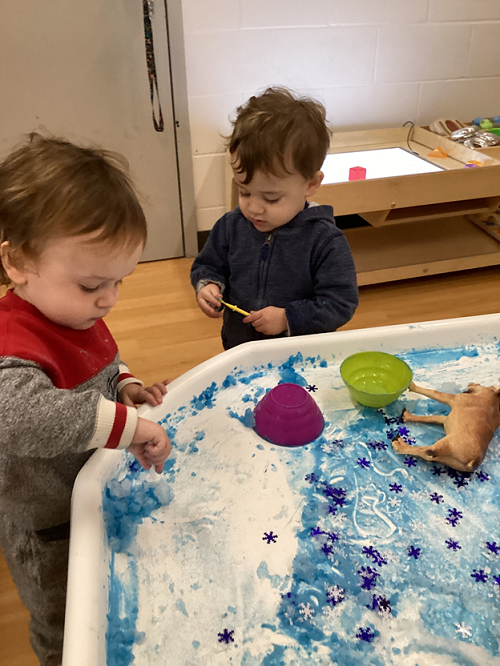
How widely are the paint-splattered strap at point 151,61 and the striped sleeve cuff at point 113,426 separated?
1.85 metres

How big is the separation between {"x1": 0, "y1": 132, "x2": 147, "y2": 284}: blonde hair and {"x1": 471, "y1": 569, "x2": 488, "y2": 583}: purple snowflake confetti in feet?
1.94

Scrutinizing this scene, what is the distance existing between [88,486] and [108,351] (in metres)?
0.20

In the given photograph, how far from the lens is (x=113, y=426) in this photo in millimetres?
631

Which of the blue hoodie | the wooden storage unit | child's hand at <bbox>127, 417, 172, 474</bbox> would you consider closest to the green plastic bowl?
the blue hoodie

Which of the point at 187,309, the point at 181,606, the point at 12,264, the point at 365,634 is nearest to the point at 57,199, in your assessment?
the point at 12,264

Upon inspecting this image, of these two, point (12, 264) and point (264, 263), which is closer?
point (12, 264)

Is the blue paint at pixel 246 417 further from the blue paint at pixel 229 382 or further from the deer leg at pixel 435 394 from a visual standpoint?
the deer leg at pixel 435 394

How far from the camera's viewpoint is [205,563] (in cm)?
65

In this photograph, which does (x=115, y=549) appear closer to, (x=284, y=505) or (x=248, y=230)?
(x=284, y=505)

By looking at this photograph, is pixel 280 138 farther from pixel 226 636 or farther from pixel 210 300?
pixel 226 636

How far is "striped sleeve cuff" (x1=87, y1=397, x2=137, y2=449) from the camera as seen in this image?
24.5 inches

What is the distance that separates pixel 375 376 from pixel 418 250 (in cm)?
162

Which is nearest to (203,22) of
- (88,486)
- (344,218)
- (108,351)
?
(344,218)

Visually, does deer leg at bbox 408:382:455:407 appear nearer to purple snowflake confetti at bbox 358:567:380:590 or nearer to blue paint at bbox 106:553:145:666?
purple snowflake confetti at bbox 358:567:380:590
